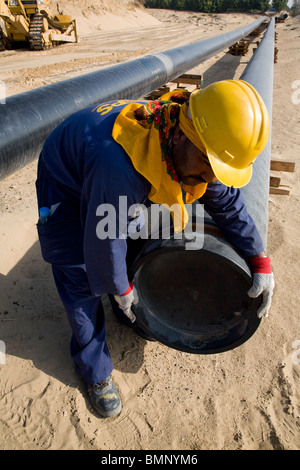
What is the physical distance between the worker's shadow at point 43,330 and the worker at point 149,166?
2.45ft

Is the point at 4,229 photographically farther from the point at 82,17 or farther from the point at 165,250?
the point at 82,17

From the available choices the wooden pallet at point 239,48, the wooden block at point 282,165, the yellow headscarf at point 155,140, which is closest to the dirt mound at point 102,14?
the wooden pallet at point 239,48

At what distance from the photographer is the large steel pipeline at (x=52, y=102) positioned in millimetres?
2000

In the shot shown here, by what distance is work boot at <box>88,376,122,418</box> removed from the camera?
2025 mm

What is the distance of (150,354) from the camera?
7.88 feet

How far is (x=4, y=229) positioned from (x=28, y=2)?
12203 mm

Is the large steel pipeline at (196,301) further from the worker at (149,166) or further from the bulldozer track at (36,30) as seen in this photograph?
the bulldozer track at (36,30)

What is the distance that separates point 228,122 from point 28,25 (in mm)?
13740

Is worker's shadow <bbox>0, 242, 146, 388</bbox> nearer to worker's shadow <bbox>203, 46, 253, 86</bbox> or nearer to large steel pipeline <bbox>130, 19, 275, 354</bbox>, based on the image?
large steel pipeline <bbox>130, 19, 275, 354</bbox>

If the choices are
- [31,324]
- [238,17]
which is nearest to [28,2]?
[31,324]

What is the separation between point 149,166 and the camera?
1.38 m

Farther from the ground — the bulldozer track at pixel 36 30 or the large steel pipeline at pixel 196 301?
the bulldozer track at pixel 36 30

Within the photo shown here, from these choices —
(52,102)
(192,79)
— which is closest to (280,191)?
(52,102)

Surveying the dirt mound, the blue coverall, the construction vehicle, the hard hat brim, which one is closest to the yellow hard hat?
the hard hat brim
